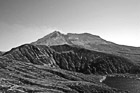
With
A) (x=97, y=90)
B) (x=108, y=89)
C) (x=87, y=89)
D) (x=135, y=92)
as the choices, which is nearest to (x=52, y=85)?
(x=87, y=89)

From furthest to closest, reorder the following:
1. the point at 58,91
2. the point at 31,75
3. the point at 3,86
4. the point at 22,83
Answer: the point at 31,75 < the point at 22,83 < the point at 58,91 < the point at 3,86

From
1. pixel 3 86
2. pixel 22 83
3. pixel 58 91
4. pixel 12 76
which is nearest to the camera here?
pixel 3 86

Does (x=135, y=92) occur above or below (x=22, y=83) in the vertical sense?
below

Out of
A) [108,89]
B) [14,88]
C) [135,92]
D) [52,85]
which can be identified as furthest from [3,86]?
[135,92]

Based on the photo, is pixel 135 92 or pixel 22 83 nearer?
pixel 22 83

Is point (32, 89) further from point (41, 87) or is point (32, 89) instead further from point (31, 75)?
point (31, 75)

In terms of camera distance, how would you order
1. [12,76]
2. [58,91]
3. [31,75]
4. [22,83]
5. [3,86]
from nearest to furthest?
[3,86] → [58,91] → [22,83] → [12,76] → [31,75]

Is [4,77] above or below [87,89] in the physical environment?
above

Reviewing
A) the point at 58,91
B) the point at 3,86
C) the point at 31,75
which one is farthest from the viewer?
the point at 31,75

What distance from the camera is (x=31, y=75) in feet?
641

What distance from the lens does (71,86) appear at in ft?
563

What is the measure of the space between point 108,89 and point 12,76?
105 m

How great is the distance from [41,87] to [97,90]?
57733 mm

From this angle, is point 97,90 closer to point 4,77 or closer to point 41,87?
point 41,87
